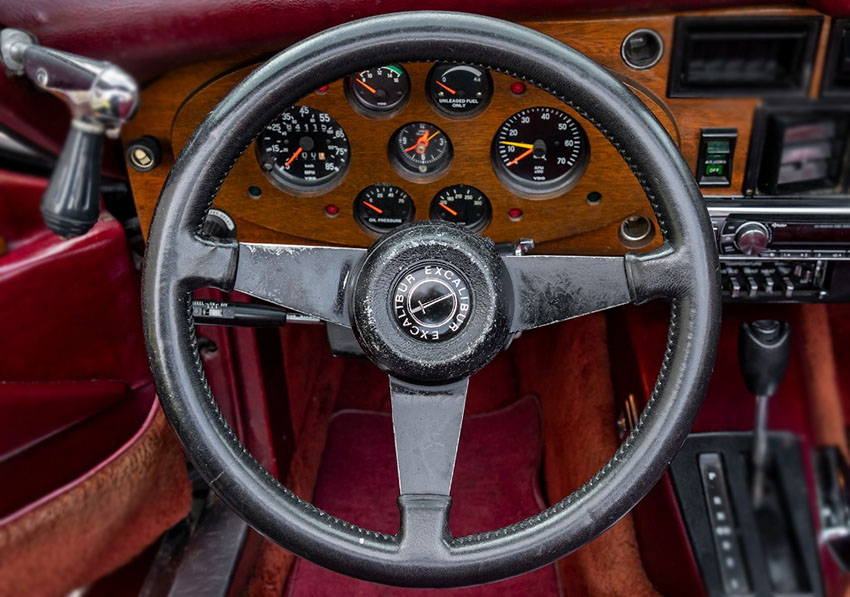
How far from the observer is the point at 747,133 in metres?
1.38

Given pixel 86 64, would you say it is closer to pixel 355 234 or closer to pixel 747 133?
pixel 355 234

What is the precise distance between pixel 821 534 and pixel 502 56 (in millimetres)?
1106

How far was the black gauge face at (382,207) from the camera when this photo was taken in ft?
4.81

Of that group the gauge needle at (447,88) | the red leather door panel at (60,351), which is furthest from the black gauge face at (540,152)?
the red leather door panel at (60,351)

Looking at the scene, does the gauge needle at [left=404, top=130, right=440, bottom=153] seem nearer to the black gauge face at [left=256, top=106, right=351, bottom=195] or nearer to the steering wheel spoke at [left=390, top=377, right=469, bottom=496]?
the black gauge face at [left=256, top=106, right=351, bottom=195]

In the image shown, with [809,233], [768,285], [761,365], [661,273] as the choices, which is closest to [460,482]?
[761,365]

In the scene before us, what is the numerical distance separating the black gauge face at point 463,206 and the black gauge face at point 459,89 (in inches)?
5.8

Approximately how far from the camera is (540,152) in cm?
142

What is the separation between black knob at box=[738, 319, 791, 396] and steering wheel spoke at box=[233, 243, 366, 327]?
2.76 ft

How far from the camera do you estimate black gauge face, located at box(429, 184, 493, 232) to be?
1473mm

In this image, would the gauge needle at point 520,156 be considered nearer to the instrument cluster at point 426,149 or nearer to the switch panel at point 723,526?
the instrument cluster at point 426,149

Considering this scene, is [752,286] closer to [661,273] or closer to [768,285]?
[768,285]

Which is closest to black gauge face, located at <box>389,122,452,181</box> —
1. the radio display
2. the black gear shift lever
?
the radio display

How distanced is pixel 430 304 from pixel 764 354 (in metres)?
0.82
